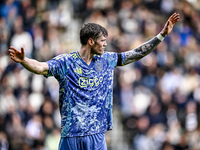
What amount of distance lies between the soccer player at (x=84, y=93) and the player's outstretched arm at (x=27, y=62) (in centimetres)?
7

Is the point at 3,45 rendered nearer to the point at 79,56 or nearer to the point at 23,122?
the point at 23,122

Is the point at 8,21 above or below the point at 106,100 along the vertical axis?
above

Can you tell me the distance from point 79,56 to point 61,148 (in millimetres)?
1093

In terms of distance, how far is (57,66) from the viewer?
4539mm

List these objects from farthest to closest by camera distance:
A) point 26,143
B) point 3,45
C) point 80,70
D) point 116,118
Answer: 1. point 3,45
2. point 26,143
3. point 116,118
4. point 80,70

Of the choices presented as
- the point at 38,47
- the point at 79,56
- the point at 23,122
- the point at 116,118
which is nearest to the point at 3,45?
the point at 38,47

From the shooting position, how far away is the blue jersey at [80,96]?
457 cm

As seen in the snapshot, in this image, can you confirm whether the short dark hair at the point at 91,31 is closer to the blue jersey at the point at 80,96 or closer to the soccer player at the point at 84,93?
the soccer player at the point at 84,93

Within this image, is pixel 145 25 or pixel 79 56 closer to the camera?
Result: pixel 79 56

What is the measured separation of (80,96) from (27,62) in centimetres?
76

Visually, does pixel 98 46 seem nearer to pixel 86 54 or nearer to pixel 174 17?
pixel 86 54

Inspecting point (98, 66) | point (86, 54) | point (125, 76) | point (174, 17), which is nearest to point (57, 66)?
point (86, 54)

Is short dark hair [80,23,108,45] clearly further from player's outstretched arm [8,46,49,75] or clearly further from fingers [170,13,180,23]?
fingers [170,13,180,23]

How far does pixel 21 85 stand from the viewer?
11.2m
